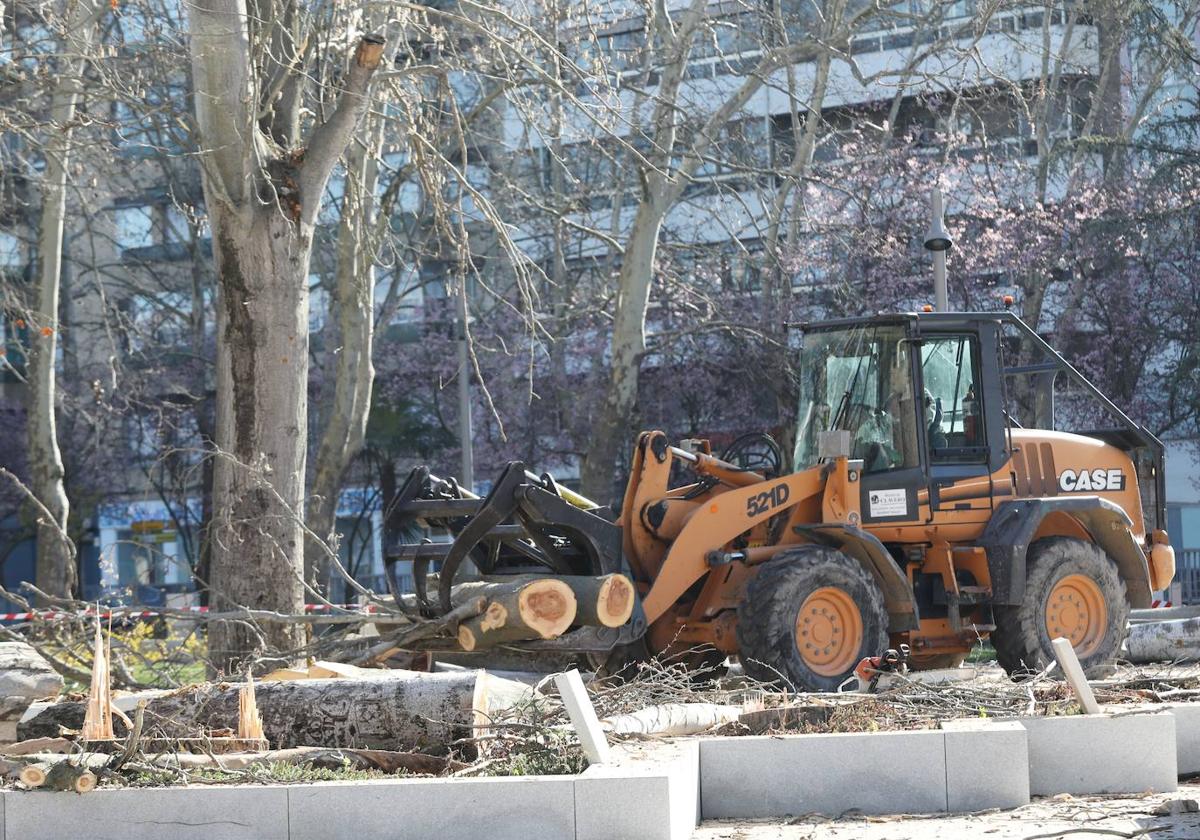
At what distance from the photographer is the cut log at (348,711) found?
8781mm

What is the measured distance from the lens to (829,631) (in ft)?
39.5

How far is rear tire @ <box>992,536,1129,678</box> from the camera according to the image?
13141mm

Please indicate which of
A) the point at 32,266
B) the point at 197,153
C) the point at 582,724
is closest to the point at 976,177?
the point at 32,266

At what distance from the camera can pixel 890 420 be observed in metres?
13.0

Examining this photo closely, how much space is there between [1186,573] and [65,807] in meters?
26.0

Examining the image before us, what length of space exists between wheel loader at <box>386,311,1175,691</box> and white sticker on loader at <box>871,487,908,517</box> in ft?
0.06

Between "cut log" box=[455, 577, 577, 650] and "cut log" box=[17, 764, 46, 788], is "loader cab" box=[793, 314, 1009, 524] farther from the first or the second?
"cut log" box=[17, 764, 46, 788]

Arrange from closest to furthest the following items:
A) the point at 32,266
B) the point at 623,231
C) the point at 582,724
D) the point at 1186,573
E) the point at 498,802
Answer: the point at 498,802 < the point at 582,724 < the point at 1186,573 < the point at 623,231 < the point at 32,266

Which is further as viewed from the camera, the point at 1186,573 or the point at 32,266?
the point at 32,266

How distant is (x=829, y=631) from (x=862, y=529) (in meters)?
0.98

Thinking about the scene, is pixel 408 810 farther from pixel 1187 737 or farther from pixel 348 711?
pixel 1187 737

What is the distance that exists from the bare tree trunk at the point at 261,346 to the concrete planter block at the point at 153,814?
5805 mm

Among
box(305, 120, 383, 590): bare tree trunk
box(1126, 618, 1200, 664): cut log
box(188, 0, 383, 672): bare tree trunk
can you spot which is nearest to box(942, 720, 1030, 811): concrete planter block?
box(188, 0, 383, 672): bare tree trunk

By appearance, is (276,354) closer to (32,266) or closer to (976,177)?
(976,177)
